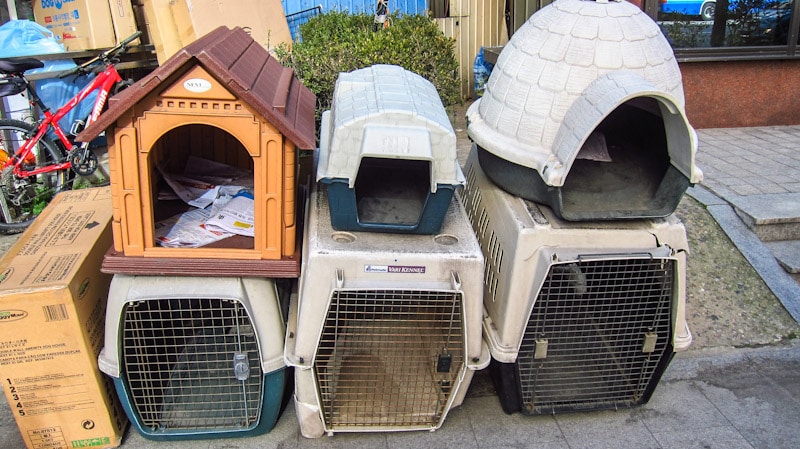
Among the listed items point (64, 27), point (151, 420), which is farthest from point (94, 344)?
point (64, 27)

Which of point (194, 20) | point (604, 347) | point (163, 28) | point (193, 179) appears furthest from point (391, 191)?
point (163, 28)

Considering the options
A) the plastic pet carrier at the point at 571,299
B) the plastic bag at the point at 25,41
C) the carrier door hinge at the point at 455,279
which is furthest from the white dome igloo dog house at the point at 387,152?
the plastic bag at the point at 25,41

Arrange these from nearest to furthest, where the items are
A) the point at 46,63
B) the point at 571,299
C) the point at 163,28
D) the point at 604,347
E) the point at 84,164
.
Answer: the point at 571,299, the point at 604,347, the point at 84,164, the point at 46,63, the point at 163,28

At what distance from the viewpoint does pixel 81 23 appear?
554 cm

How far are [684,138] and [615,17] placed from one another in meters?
0.58

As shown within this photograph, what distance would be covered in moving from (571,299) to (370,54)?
8.67 ft

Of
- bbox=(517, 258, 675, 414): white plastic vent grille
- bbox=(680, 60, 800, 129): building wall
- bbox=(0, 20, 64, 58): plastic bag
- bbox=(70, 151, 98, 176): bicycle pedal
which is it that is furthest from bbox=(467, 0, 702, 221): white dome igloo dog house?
bbox=(0, 20, 64, 58): plastic bag

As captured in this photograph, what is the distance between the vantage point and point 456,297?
240 cm

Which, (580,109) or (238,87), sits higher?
(238,87)

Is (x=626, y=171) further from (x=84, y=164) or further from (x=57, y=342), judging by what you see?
(x=84, y=164)

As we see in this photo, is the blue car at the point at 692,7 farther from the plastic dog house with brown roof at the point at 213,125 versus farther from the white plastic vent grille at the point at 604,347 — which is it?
the plastic dog house with brown roof at the point at 213,125

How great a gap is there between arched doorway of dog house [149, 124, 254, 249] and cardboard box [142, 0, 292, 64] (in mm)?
2377

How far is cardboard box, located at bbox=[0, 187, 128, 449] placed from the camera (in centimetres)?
225

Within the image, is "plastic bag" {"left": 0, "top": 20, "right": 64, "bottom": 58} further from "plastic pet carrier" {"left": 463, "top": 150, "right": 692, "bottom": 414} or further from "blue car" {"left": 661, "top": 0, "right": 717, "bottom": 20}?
"blue car" {"left": 661, "top": 0, "right": 717, "bottom": 20}
